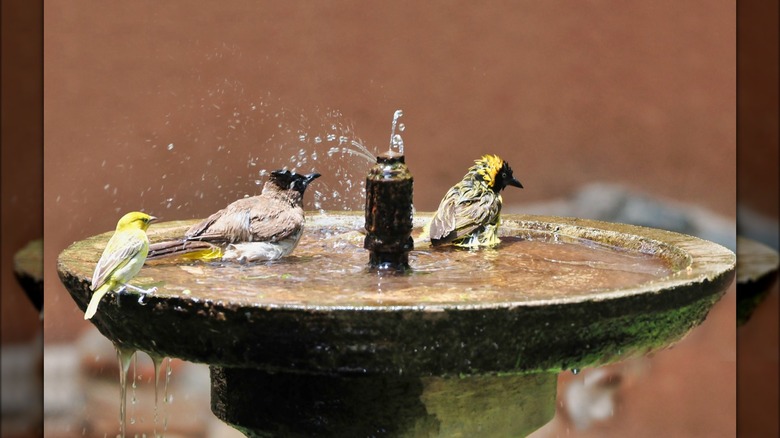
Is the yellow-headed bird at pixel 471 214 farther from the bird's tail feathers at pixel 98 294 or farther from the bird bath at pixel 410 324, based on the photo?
the bird's tail feathers at pixel 98 294

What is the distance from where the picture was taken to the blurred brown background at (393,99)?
4.65 meters

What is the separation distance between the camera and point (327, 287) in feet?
8.48

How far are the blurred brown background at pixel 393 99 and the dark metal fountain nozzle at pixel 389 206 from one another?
1.97 metres

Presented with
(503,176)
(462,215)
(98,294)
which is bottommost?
(98,294)

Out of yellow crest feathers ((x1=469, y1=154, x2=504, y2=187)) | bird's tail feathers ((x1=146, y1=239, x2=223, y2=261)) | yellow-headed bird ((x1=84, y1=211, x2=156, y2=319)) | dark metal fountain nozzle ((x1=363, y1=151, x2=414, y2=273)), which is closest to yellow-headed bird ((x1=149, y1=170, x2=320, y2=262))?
bird's tail feathers ((x1=146, y1=239, x2=223, y2=261))

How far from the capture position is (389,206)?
8.91ft

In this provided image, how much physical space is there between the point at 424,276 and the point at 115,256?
80 cm

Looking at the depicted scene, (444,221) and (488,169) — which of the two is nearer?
(444,221)

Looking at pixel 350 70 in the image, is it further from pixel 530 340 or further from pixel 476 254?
pixel 530 340

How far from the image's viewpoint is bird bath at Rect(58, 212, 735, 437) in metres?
2.16

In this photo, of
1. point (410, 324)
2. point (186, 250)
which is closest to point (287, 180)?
point (186, 250)

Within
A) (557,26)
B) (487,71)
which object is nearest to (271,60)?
(487,71)
